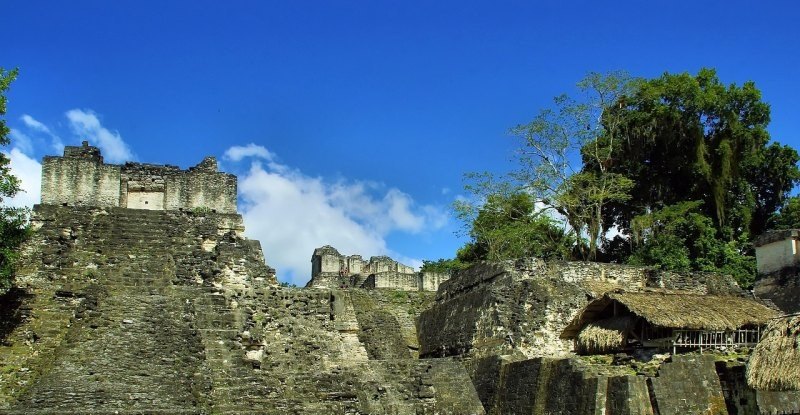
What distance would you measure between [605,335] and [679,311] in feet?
4.59

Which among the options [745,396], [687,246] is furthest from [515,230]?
[745,396]

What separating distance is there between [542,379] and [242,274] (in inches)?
235

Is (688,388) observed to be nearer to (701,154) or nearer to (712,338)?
(712,338)

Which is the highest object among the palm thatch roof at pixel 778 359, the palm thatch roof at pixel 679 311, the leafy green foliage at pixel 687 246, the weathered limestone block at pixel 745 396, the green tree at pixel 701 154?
the green tree at pixel 701 154

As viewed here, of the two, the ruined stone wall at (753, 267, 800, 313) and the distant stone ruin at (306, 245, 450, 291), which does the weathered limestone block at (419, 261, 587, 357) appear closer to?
the distant stone ruin at (306, 245, 450, 291)

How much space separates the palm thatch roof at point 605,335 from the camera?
1588cm

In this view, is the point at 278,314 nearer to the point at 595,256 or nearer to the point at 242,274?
the point at 242,274

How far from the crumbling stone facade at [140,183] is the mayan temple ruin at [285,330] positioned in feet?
0.11

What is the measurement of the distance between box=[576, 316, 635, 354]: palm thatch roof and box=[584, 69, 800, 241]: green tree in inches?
559

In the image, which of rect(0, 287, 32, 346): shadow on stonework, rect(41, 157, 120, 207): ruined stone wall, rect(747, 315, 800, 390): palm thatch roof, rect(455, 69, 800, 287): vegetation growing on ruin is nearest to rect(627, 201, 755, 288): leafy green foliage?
rect(455, 69, 800, 287): vegetation growing on ruin

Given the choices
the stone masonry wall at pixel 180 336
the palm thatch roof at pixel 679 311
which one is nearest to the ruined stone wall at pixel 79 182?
the stone masonry wall at pixel 180 336

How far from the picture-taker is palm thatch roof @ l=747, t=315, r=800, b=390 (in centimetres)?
1166

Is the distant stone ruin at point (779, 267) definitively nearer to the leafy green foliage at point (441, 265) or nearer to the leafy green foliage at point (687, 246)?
the leafy green foliage at point (687, 246)

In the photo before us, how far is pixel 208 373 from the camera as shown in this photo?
1342 centimetres
